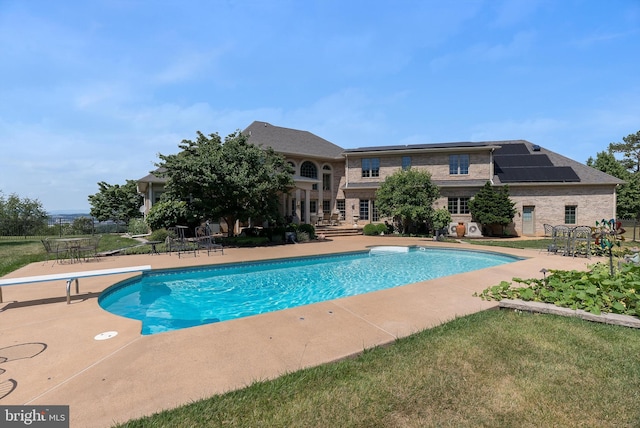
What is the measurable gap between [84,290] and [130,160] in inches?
658

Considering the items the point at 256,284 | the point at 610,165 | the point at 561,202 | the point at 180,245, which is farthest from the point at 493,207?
the point at 610,165

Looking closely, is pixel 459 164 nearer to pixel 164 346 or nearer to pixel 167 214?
pixel 167 214

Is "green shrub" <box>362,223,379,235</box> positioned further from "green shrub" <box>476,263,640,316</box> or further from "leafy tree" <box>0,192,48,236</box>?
"leafy tree" <box>0,192,48,236</box>

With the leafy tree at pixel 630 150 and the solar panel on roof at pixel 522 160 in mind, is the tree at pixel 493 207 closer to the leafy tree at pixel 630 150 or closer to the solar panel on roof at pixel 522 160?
the solar panel on roof at pixel 522 160

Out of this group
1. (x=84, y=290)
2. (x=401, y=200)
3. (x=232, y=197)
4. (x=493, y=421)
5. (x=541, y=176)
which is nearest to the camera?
(x=493, y=421)

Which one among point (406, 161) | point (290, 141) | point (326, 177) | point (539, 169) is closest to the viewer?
point (539, 169)

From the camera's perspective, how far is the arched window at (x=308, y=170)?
2516 centimetres

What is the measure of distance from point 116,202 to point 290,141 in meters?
19.3

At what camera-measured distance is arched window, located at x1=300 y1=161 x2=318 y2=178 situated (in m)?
25.2

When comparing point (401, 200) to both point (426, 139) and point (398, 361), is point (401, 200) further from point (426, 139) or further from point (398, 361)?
point (398, 361)

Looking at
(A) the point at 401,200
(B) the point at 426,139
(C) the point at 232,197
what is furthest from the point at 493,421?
(B) the point at 426,139

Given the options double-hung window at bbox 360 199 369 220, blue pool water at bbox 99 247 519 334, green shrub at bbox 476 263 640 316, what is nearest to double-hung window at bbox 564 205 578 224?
blue pool water at bbox 99 247 519 334

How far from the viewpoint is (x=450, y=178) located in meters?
22.9

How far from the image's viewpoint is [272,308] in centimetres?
690
